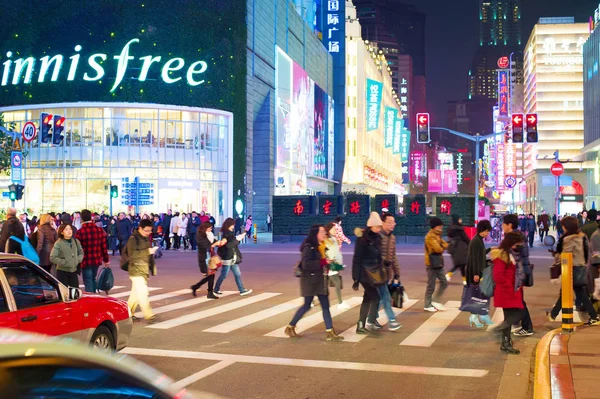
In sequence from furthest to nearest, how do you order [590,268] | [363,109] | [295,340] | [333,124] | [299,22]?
[363,109] < [333,124] < [299,22] < [590,268] < [295,340]

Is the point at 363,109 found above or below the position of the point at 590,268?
above

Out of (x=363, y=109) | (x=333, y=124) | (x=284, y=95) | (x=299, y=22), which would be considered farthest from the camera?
(x=363, y=109)

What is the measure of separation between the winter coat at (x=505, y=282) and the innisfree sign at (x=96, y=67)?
44388 mm

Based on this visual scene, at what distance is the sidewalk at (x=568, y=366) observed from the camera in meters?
6.97

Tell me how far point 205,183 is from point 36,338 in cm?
5196

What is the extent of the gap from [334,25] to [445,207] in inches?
2195

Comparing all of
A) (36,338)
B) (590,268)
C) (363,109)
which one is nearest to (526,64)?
(363,109)

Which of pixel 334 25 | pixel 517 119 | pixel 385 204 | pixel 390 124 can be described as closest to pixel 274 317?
pixel 517 119

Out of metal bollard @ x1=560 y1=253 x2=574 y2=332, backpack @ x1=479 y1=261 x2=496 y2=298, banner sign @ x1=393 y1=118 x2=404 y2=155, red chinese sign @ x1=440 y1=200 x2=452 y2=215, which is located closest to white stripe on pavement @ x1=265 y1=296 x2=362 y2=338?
backpack @ x1=479 y1=261 x2=496 y2=298

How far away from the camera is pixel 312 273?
10.6 m

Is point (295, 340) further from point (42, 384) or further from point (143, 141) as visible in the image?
point (143, 141)

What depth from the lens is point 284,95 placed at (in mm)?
66500

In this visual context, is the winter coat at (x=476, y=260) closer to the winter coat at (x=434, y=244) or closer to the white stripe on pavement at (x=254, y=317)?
the winter coat at (x=434, y=244)

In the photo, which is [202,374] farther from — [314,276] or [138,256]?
[138,256]
